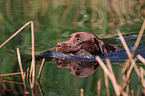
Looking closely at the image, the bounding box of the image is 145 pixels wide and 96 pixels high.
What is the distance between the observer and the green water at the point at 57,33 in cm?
452

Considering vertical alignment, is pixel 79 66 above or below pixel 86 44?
below

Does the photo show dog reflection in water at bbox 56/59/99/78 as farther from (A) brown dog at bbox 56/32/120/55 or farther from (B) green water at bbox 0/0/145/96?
(A) brown dog at bbox 56/32/120/55

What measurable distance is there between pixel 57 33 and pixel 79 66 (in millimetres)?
4445

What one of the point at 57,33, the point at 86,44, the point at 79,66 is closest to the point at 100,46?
the point at 86,44

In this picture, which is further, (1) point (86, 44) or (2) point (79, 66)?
(1) point (86, 44)

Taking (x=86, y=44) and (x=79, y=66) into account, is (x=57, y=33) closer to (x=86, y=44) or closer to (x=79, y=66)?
(x=86, y=44)

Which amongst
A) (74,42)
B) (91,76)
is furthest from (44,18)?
(91,76)

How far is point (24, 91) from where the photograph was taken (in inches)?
164

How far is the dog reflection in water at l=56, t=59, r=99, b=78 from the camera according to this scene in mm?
5289

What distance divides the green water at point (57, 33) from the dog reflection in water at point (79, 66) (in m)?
0.13

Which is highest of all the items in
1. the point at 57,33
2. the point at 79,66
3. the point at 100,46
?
the point at 57,33

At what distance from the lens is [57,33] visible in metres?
10.1

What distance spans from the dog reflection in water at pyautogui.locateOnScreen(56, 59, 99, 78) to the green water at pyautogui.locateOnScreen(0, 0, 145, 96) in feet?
0.43

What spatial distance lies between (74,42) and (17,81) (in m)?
2.44
